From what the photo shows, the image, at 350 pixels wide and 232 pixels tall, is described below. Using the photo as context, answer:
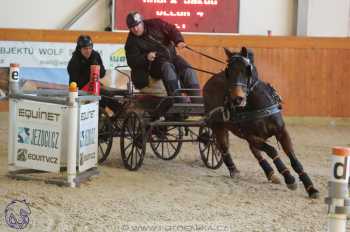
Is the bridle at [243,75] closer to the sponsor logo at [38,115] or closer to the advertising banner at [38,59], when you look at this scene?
the sponsor logo at [38,115]

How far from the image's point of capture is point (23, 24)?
45.5 feet

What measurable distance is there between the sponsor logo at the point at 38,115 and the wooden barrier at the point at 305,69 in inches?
247

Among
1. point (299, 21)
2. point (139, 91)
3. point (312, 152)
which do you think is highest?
point (299, 21)

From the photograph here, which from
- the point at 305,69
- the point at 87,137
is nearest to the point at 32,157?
the point at 87,137

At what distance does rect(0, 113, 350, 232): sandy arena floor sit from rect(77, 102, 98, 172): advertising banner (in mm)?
220

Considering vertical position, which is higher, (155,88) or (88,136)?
(155,88)

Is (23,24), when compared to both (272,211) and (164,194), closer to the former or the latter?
(164,194)

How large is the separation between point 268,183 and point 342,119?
626 centimetres

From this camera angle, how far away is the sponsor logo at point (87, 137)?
726 cm

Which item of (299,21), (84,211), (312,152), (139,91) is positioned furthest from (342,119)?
(84,211)

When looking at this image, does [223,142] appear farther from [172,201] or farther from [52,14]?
[52,14]

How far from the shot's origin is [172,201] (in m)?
6.57

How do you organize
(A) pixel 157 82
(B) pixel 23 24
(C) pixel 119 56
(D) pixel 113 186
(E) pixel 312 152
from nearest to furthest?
(D) pixel 113 186 < (A) pixel 157 82 < (E) pixel 312 152 < (C) pixel 119 56 < (B) pixel 23 24

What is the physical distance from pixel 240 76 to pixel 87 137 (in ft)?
5.89
